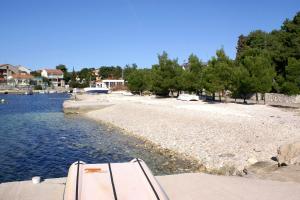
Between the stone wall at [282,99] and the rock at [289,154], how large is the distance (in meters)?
37.9

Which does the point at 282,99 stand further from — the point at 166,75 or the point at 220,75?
the point at 166,75

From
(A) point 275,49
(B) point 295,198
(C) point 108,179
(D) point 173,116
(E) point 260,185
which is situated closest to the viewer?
(C) point 108,179

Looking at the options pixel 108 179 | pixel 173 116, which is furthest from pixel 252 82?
pixel 108 179

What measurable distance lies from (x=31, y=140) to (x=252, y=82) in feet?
90.5

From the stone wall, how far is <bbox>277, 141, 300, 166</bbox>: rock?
37.9 metres

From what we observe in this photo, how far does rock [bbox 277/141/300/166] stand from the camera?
13.6 m

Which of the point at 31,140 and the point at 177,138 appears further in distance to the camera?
the point at 31,140

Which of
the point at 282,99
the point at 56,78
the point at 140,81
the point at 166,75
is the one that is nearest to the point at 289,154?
the point at 282,99

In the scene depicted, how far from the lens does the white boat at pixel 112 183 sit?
6139mm

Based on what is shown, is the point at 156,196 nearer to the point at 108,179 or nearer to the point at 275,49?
the point at 108,179

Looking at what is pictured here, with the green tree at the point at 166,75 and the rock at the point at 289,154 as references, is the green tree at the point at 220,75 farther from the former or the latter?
the rock at the point at 289,154

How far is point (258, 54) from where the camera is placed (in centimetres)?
5212

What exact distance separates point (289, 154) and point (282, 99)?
41.8 meters

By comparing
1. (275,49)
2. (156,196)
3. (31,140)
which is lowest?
(31,140)
